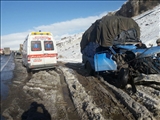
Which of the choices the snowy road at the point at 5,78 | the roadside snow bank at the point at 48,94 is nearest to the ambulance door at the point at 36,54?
the snowy road at the point at 5,78

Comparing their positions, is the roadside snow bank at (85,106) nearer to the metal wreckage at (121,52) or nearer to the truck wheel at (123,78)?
the truck wheel at (123,78)

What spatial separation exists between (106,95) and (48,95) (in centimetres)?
215

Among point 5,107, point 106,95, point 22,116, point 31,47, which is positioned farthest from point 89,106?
point 31,47

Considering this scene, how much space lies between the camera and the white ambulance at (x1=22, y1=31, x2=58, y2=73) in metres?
10.2

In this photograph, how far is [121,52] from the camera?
703 cm

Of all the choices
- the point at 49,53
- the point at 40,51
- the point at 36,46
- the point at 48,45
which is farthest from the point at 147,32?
Result: the point at 36,46

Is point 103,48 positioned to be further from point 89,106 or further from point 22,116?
point 22,116

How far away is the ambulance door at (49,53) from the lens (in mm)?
10594

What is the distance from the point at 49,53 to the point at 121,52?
526 cm

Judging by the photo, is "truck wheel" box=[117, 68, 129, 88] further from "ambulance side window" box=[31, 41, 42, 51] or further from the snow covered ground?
the snow covered ground

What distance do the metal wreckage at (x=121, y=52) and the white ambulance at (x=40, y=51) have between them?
10.9 feet

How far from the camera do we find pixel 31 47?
10.2 meters

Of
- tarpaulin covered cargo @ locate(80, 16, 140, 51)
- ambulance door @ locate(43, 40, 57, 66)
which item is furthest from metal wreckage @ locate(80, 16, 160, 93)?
ambulance door @ locate(43, 40, 57, 66)

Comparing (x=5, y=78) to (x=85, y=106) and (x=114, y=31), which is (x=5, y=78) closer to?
(x=114, y=31)
